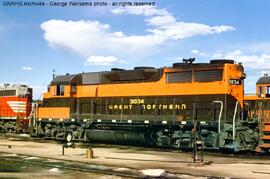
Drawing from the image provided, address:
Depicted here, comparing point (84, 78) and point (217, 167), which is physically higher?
point (84, 78)

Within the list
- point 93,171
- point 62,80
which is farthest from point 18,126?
point 93,171

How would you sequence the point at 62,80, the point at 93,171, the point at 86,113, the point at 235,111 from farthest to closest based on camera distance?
the point at 62,80 < the point at 86,113 < the point at 235,111 < the point at 93,171

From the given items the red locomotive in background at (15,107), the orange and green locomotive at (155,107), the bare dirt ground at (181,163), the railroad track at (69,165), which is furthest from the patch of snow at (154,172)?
the red locomotive in background at (15,107)

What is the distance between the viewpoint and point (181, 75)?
21938 mm

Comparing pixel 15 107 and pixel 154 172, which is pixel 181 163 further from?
pixel 15 107

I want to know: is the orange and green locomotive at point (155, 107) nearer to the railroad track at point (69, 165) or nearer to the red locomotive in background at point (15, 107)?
the railroad track at point (69, 165)

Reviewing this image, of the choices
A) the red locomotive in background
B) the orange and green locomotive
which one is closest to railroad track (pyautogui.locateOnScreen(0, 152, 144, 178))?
the orange and green locomotive


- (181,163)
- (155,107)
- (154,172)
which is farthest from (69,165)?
(155,107)

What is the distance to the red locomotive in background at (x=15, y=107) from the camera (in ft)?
114

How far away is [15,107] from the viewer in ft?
115

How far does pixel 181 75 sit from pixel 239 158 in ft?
17.9

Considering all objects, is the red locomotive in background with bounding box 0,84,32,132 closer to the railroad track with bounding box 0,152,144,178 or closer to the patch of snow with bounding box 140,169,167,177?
the railroad track with bounding box 0,152,144,178

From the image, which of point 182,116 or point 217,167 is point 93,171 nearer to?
point 217,167

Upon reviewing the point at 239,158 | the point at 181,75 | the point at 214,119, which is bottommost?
the point at 239,158
